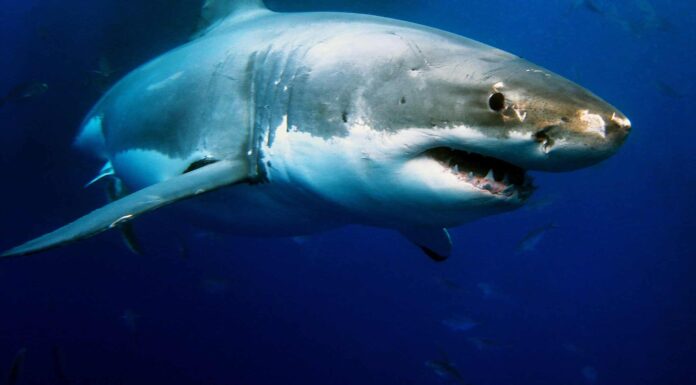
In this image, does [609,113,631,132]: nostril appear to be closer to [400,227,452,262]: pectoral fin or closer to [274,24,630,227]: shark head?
[274,24,630,227]: shark head

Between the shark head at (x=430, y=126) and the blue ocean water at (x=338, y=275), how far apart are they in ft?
11.1

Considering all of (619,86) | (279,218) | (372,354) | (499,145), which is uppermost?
(499,145)

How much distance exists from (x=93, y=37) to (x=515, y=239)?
31798 millimetres

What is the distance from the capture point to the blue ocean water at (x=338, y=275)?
41.1 ft

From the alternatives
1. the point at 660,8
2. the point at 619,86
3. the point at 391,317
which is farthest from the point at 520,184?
the point at 619,86

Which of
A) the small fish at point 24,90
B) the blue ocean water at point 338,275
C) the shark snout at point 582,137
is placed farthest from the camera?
the blue ocean water at point 338,275

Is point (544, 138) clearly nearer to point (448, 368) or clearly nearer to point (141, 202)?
point (141, 202)

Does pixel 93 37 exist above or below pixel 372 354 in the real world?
above

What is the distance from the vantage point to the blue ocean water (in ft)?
41.1

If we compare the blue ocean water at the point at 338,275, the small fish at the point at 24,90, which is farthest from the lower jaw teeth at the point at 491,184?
the small fish at the point at 24,90

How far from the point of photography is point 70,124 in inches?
481

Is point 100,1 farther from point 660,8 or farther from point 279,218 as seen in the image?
point 660,8

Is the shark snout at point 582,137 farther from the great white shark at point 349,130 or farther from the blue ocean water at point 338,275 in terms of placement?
the blue ocean water at point 338,275

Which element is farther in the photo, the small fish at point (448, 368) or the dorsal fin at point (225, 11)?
the small fish at point (448, 368)
